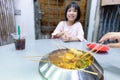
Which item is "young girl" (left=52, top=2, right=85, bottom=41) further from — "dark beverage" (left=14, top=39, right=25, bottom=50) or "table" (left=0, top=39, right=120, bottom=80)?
"dark beverage" (left=14, top=39, right=25, bottom=50)

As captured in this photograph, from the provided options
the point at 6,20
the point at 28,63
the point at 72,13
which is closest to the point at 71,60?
the point at 28,63

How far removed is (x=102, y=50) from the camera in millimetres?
1160

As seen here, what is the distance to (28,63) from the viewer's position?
91 centimetres

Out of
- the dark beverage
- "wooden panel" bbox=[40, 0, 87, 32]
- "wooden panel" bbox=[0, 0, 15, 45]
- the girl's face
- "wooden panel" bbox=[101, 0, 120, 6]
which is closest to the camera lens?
the dark beverage

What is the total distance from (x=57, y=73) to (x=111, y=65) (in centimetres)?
45

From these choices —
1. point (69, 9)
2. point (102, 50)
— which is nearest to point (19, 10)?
point (69, 9)

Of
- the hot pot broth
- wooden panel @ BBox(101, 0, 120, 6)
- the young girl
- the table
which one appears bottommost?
the table

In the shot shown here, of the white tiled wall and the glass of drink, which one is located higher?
A: the white tiled wall

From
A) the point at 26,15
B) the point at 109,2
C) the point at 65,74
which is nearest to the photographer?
the point at 65,74

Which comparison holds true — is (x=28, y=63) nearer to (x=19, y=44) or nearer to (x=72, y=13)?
(x=19, y=44)

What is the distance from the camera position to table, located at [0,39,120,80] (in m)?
0.78

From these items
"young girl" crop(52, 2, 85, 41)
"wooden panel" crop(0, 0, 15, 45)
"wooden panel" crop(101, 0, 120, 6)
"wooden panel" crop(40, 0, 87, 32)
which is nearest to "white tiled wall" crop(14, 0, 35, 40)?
"wooden panel" crop(0, 0, 15, 45)

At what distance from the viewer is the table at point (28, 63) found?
78 cm

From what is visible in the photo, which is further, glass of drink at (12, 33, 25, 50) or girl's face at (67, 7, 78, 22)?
girl's face at (67, 7, 78, 22)
